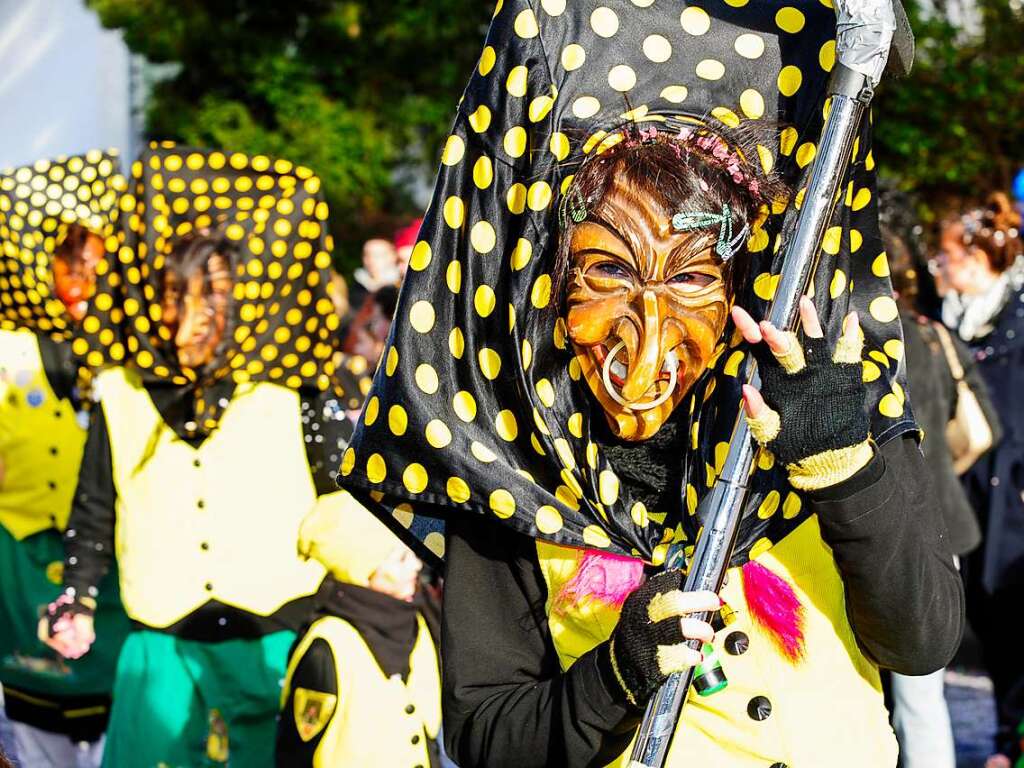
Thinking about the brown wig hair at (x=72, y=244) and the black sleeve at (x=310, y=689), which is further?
the brown wig hair at (x=72, y=244)

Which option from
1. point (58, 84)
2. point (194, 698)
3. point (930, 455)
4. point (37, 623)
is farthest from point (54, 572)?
point (58, 84)

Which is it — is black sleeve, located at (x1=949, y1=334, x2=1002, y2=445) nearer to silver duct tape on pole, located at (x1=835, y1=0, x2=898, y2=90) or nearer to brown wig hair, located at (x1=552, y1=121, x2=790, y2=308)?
brown wig hair, located at (x1=552, y1=121, x2=790, y2=308)

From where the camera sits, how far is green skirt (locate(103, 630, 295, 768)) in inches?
176

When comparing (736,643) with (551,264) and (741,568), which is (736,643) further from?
(551,264)

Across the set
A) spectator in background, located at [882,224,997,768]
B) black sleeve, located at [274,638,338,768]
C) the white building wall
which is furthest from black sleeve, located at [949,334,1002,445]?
the white building wall

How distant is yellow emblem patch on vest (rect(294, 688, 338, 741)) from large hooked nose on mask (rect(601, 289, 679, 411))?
82.7 inches

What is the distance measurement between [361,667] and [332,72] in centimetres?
850

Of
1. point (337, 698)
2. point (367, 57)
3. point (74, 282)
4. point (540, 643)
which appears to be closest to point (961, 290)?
point (337, 698)

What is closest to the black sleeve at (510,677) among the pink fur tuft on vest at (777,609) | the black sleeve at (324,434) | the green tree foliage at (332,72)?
the pink fur tuft on vest at (777,609)

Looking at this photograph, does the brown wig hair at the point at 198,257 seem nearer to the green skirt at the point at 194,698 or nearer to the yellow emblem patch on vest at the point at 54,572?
the green skirt at the point at 194,698

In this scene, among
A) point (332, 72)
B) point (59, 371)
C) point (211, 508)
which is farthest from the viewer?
point (332, 72)

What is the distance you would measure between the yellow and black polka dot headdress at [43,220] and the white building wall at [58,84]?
9274 millimetres

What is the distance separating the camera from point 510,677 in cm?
216

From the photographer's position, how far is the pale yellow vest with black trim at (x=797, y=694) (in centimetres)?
202
